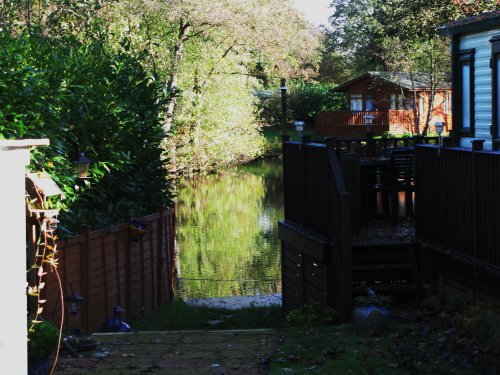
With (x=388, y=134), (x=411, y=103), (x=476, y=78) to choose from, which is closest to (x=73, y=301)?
(x=476, y=78)

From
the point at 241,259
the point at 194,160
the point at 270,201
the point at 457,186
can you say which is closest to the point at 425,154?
Result: the point at 457,186

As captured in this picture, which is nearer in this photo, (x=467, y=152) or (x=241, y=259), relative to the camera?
(x=467, y=152)

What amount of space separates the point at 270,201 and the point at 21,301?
93.1ft

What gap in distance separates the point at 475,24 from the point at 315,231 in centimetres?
435

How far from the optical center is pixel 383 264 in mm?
12242

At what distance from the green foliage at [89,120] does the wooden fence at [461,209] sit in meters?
4.84

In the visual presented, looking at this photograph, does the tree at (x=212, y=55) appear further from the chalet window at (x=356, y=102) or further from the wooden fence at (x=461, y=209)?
the wooden fence at (x=461, y=209)

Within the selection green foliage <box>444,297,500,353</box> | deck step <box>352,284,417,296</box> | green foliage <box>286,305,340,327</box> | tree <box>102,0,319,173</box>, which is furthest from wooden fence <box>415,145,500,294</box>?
tree <box>102,0,319,173</box>

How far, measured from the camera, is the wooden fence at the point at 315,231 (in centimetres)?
1162

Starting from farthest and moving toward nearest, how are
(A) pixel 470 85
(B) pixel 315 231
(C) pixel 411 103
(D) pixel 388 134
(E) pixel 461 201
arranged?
(C) pixel 411 103 → (D) pixel 388 134 → (A) pixel 470 85 → (B) pixel 315 231 → (E) pixel 461 201

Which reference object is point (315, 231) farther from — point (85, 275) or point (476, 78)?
point (476, 78)

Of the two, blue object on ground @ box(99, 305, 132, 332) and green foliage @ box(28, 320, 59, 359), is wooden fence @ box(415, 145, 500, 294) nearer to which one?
blue object on ground @ box(99, 305, 132, 332)

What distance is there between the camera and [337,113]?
56.8m

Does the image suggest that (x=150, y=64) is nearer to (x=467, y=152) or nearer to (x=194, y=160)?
(x=194, y=160)
